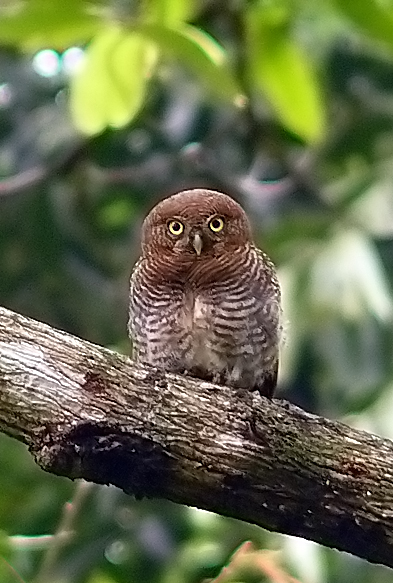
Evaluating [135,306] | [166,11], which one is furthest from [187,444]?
[166,11]

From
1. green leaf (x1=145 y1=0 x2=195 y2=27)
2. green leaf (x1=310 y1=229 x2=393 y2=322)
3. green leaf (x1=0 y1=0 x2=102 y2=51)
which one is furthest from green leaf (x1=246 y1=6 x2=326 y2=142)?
green leaf (x1=310 y1=229 x2=393 y2=322)

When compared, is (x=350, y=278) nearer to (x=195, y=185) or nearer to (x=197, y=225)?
(x=195, y=185)

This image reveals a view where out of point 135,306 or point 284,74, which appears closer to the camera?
point 284,74

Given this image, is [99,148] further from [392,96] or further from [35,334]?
[35,334]

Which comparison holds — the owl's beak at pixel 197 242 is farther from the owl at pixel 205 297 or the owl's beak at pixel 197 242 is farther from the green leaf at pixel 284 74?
the green leaf at pixel 284 74

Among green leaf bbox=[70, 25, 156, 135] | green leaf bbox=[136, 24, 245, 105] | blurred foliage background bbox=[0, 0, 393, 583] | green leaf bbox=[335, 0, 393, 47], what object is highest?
green leaf bbox=[335, 0, 393, 47]

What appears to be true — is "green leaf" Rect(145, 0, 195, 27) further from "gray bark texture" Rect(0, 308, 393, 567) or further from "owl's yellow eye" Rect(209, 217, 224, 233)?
"gray bark texture" Rect(0, 308, 393, 567)

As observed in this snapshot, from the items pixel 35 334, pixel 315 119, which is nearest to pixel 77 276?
pixel 315 119
